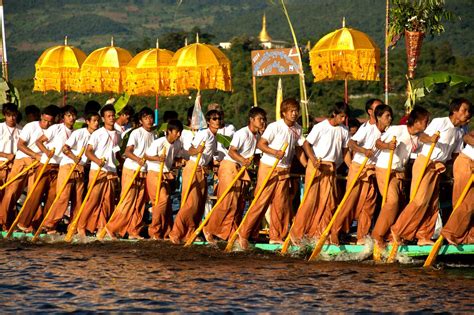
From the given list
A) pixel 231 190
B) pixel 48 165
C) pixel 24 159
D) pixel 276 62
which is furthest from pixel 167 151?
pixel 276 62

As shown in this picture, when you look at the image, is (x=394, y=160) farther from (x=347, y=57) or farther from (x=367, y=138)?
(x=347, y=57)

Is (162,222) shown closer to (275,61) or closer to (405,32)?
(275,61)

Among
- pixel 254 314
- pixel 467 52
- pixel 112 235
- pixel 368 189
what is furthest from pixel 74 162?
pixel 467 52

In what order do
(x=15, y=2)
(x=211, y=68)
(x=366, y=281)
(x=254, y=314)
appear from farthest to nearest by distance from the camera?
(x=15, y=2)
(x=211, y=68)
(x=366, y=281)
(x=254, y=314)

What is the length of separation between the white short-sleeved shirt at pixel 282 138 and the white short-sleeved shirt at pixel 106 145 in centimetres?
240

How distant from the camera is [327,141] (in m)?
13.1

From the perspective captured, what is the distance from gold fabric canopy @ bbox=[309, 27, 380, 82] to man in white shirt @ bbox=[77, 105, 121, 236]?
3884mm

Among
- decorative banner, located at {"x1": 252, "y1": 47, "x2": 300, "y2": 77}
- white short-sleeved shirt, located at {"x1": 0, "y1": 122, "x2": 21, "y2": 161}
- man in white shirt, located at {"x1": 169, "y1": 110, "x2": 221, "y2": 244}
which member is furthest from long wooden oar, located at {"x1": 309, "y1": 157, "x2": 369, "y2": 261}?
white short-sleeved shirt, located at {"x1": 0, "y1": 122, "x2": 21, "y2": 161}

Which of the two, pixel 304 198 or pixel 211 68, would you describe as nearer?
pixel 304 198

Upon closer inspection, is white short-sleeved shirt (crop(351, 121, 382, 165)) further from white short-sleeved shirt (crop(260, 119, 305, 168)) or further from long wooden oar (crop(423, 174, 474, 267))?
long wooden oar (crop(423, 174, 474, 267))

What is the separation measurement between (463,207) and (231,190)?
3127 mm

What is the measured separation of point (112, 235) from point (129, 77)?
5898 mm

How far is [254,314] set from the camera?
10367mm

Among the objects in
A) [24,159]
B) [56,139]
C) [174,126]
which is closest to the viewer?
[174,126]
